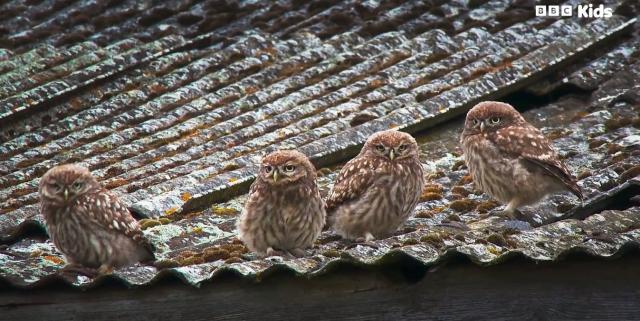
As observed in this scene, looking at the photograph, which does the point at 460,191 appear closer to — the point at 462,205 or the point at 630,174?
the point at 462,205

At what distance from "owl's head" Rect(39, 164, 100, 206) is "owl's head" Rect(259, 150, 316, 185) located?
1131mm

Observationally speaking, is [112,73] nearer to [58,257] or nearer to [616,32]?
[58,257]

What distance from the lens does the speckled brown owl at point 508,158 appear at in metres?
9.25

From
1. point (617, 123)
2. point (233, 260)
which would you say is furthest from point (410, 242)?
point (617, 123)

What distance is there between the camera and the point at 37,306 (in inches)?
295

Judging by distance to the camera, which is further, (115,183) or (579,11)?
(579,11)

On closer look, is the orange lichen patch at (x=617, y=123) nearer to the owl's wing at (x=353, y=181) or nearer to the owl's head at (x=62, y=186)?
the owl's wing at (x=353, y=181)

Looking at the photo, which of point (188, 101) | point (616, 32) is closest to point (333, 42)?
point (188, 101)

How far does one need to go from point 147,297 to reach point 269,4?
5.76 meters

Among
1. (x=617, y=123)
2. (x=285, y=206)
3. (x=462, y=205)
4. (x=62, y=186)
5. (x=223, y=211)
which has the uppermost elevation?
→ (x=62, y=186)

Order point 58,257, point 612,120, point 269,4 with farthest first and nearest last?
1. point 269,4
2. point 612,120
3. point 58,257

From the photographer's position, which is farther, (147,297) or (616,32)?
(616,32)

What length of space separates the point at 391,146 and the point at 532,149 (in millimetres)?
983

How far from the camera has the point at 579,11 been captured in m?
12.3
